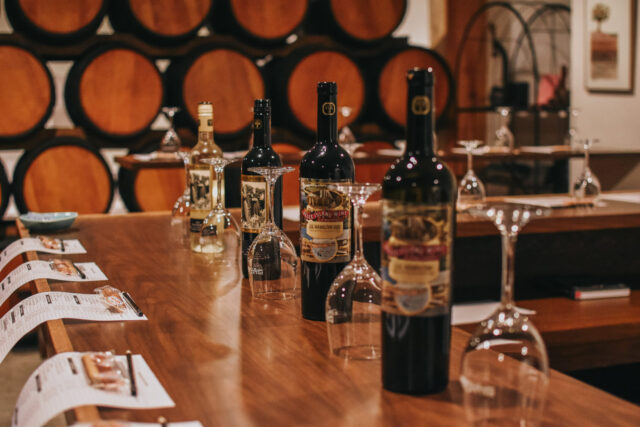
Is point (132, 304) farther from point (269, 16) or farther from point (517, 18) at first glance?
point (517, 18)

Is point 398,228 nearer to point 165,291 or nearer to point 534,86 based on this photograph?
point 165,291

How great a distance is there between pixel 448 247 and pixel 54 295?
2.59 ft

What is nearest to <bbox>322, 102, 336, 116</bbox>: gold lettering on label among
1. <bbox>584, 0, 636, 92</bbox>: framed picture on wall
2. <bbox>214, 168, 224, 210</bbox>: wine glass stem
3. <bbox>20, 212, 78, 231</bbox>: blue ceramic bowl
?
<bbox>214, 168, 224, 210</bbox>: wine glass stem

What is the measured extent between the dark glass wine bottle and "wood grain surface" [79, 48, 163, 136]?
9.94ft

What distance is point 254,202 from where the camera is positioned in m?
1.50

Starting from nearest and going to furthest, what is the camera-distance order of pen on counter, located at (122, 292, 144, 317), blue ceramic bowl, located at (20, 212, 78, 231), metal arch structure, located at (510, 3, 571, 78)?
pen on counter, located at (122, 292, 144, 317)
blue ceramic bowl, located at (20, 212, 78, 231)
metal arch structure, located at (510, 3, 571, 78)

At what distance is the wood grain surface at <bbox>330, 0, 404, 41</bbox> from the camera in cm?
494

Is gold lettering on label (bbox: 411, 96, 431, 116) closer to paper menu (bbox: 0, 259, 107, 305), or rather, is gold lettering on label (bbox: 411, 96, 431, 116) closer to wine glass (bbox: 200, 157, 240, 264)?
wine glass (bbox: 200, 157, 240, 264)

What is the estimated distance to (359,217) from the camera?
1.03 metres

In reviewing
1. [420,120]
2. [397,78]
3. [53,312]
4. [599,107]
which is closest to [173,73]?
[397,78]

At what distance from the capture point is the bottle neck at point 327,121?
1.21 metres

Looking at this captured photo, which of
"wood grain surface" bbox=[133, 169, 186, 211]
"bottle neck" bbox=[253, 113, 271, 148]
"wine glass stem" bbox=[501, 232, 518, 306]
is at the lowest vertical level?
"wood grain surface" bbox=[133, 169, 186, 211]

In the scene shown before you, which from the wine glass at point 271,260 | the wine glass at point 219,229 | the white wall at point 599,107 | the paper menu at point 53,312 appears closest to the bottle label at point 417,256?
the wine glass at point 271,260

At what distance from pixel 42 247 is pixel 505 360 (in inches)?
55.3
